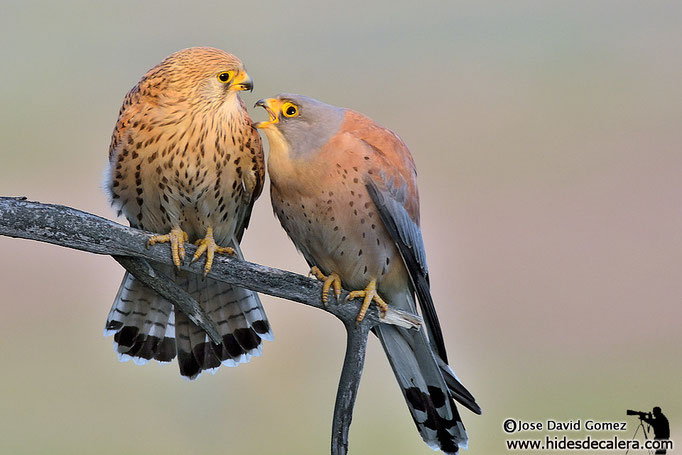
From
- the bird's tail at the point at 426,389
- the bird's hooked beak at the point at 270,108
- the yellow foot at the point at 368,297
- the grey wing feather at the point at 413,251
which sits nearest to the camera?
the bird's hooked beak at the point at 270,108

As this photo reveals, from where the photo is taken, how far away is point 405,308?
3.65m

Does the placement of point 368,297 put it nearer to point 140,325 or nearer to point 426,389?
point 426,389

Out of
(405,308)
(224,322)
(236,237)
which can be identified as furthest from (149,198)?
(405,308)

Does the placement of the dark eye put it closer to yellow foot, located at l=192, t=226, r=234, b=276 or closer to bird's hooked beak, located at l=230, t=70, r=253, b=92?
bird's hooked beak, located at l=230, t=70, r=253, b=92

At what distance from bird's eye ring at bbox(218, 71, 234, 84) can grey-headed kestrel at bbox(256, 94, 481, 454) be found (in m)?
0.16

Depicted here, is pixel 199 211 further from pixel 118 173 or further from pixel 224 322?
pixel 224 322

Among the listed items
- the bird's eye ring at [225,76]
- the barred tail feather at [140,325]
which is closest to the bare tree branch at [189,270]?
the barred tail feather at [140,325]

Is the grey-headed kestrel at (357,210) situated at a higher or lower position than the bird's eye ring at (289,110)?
lower

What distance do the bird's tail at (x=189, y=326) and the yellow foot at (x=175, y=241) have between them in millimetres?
367

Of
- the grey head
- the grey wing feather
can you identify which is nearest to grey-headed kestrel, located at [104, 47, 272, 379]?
the grey head

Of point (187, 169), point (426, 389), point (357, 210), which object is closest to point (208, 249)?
point (187, 169)

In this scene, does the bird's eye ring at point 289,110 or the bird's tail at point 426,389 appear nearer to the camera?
the bird's eye ring at point 289,110

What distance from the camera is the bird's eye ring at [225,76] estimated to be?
3242 mm

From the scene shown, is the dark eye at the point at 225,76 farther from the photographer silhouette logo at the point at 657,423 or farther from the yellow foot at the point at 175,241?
the photographer silhouette logo at the point at 657,423
